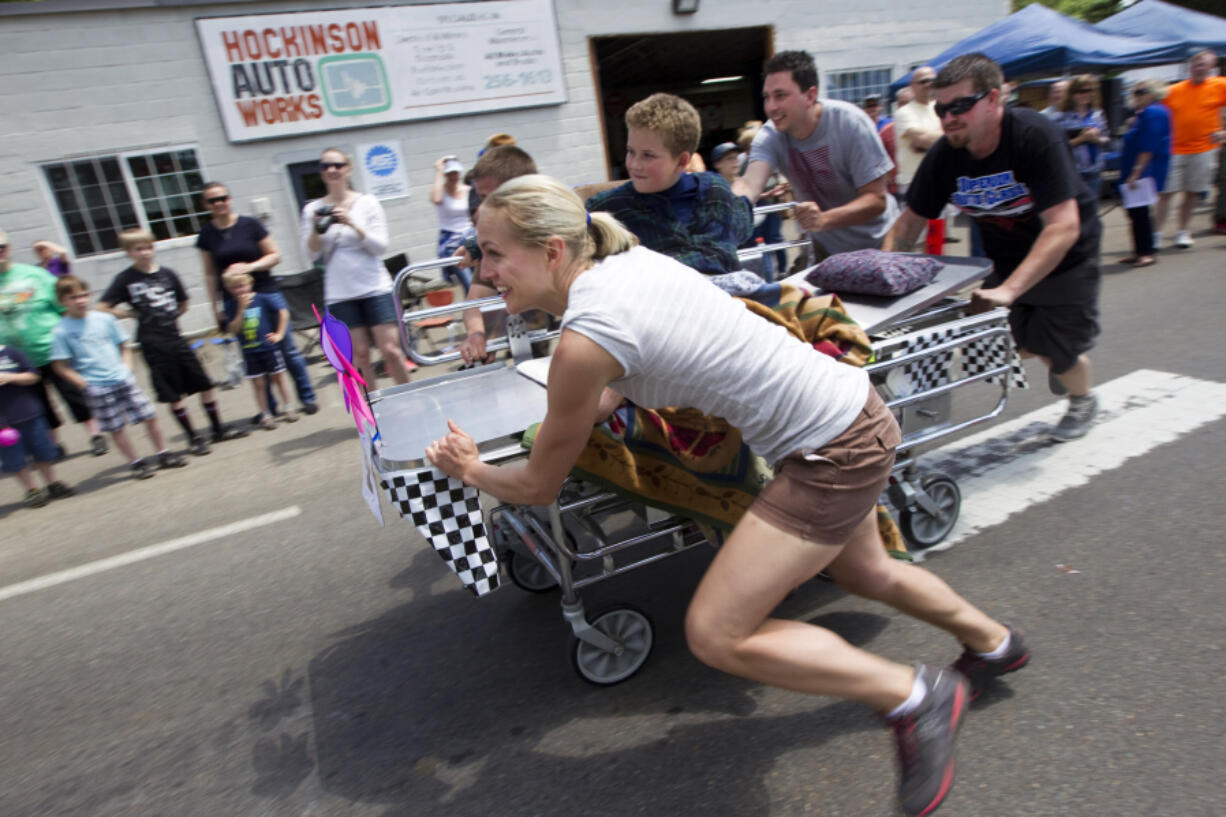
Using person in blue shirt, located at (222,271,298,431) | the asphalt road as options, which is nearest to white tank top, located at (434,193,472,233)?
person in blue shirt, located at (222,271,298,431)

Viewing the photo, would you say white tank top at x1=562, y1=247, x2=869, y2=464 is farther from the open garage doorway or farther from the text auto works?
the open garage doorway

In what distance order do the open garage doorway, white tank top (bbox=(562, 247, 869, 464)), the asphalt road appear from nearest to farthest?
white tank top (bbox=(562, 247, 869, 464))
the asphalt road
the open garage doorway

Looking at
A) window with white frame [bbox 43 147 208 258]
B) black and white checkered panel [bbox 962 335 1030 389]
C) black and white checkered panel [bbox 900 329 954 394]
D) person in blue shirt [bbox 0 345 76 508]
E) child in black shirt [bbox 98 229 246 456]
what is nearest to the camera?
black and white checkered panel [bbox 900 329 954 394]

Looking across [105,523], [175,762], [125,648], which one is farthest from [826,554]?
[105,523]

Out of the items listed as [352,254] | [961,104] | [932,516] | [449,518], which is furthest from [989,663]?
[352,254]

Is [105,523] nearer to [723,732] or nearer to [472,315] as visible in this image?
[472,315]

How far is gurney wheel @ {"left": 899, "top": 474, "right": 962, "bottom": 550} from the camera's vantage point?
3398mm

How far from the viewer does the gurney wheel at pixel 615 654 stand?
2.88 m

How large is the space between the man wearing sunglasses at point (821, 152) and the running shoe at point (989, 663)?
220cm

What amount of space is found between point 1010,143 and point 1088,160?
5455mm

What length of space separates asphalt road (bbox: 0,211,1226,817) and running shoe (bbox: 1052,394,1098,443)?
36 cm

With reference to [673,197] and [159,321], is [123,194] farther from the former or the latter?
[673,197]

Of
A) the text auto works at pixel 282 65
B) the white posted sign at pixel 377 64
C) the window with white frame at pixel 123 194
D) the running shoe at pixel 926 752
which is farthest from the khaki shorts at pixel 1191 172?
the window with white frame at pixel 123 194

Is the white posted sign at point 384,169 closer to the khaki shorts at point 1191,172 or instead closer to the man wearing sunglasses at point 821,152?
the man wearing sunglasses at point 821,152
